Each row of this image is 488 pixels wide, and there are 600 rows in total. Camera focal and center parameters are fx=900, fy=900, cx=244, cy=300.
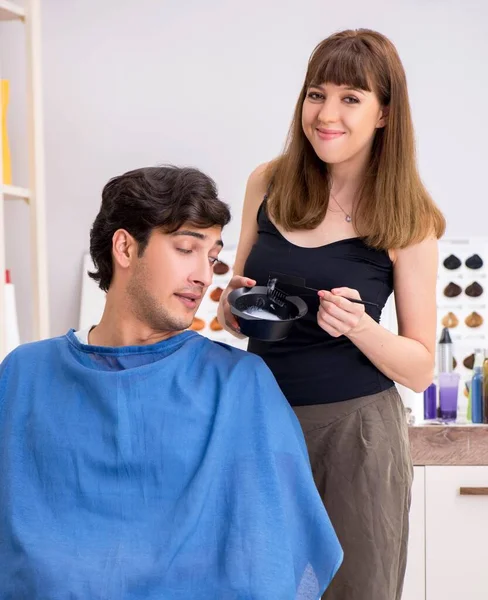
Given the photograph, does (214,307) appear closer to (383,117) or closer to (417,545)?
(417,545)

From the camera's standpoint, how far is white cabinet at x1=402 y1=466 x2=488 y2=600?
2980mm

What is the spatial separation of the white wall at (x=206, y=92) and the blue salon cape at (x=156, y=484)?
1.73 meters

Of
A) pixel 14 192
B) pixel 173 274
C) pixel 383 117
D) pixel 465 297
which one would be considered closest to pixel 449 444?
pixel 465 297

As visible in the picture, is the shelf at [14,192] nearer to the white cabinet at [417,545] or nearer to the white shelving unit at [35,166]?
the white shelving unit at [35,166]

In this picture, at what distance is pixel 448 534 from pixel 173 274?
1.68m

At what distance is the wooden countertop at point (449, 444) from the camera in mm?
2949

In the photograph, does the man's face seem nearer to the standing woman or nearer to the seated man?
the seated man

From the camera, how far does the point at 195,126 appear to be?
3.48 m

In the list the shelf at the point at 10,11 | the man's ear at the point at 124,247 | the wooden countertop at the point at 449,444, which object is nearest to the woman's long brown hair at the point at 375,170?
the man's ear at the point at 124,247

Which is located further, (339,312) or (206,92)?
(206,92)

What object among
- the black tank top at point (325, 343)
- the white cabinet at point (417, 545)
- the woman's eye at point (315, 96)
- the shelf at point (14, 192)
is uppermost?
the woman's eye at point (315, 96)

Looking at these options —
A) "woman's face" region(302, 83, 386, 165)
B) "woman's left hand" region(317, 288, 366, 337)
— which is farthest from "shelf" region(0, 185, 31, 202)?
"woman's left hand" region(317, 288, 366, 337)

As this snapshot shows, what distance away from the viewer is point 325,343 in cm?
190

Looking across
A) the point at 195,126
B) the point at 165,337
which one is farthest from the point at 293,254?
the point at 195,126
